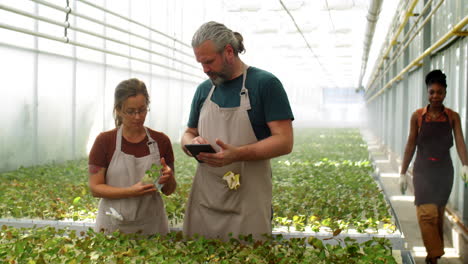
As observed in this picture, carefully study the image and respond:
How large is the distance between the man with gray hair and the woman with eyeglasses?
241 mm

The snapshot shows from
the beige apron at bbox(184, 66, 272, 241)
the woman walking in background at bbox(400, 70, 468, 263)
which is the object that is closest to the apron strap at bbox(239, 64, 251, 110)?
the beige apron at bbox(184, 66, 272, 241)

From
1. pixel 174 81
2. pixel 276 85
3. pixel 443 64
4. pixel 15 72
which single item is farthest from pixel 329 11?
pixel 276 85

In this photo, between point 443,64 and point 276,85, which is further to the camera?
point 443,64

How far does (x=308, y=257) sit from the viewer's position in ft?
8.32

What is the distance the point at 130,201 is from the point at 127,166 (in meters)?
0.20

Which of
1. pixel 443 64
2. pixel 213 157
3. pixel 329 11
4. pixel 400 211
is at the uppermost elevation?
pixel 329 11

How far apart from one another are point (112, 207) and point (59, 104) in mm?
8472

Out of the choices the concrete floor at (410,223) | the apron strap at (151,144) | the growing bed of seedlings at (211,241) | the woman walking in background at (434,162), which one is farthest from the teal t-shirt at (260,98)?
the concrete floor at (410,223)

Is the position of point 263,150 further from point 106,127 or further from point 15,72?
point 106,127

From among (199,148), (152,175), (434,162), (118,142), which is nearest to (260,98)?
(199,148)

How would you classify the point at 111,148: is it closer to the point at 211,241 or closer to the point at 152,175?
the point at 152,175

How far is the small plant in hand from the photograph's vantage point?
2.74 metres

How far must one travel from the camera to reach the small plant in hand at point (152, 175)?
2740mm

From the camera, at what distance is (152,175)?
275cm
